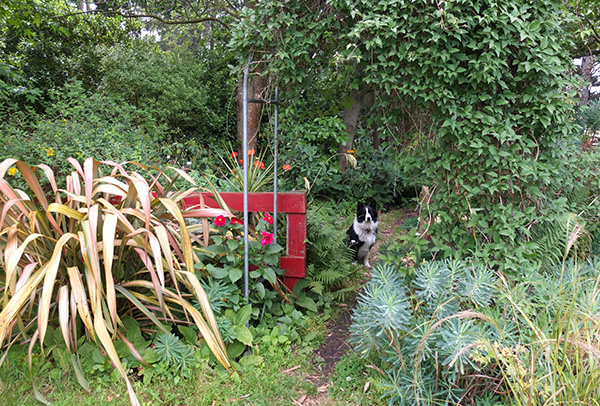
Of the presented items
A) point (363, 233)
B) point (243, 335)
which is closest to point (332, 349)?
point (243, 335)

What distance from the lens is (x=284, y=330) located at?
8.29ft

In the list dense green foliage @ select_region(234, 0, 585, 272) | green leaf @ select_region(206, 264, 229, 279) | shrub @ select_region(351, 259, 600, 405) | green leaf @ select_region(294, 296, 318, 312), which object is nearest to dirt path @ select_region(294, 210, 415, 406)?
green leaf @ select_region(294, 296, 318, 312)

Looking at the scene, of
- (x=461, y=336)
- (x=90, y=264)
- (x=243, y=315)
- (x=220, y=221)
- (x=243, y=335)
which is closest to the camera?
(x=461, y=336)

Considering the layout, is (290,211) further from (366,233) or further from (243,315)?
(366,233)

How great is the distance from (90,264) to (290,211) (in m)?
1.36

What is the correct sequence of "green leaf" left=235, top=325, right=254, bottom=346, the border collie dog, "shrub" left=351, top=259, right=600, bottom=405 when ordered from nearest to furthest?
"shrub" left=351, top=259, right=600, bottom=405 → "green leaf" left=235, top=325, right=254, bottom=346 → the border collie dog

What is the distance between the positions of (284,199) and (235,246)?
1.82 feet

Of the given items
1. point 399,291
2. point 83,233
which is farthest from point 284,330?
point 83,233

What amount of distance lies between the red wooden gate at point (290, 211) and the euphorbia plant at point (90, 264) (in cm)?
37

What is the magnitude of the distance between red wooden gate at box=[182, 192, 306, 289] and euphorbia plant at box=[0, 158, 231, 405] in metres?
0.37

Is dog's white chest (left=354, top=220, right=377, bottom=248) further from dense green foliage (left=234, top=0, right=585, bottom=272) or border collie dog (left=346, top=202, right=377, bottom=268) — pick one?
dense green foliage (left=234, top=0, right=585, bottom=272)

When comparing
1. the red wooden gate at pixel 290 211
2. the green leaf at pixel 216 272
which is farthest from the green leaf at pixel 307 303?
the green leaf at pixel 216 272

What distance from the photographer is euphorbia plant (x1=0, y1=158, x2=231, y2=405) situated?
181cm

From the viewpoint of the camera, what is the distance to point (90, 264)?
1927 millimetres
